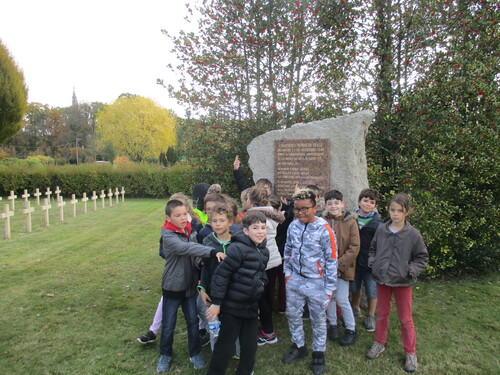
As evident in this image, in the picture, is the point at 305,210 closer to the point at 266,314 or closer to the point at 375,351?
the point at 266,314

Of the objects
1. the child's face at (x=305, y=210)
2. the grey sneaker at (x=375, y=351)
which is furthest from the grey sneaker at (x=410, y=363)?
the child's face at (x=305, y=210)

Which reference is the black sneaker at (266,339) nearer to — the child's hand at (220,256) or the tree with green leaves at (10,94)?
the child's hand at (220,256)

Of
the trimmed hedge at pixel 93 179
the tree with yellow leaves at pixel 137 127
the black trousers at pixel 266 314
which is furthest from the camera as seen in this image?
the tree with yellow leaves at pixel 137 127

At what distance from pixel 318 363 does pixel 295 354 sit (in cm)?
23

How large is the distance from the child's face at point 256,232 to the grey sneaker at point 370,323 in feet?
6.27

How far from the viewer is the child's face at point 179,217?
9.61 feet

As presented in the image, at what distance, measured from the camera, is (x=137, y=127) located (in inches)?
1403

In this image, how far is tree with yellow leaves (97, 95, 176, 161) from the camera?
117ft

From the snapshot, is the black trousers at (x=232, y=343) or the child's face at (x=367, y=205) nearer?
the black trousers at (x=232, y=343)

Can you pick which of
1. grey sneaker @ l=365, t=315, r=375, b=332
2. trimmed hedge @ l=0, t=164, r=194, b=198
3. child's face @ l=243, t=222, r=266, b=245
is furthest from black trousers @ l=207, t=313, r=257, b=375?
trimmed hedge @ l=0, t=164, r=194, b=198

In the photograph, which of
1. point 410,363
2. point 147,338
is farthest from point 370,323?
point 147,338

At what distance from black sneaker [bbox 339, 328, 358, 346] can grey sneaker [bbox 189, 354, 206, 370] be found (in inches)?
53.6

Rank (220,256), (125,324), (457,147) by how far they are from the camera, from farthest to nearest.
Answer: (457,147) → (125,324) → (220,256)

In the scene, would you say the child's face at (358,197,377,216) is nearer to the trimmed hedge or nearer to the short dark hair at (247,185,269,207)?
the short dark hair at (247,185,269,207)
